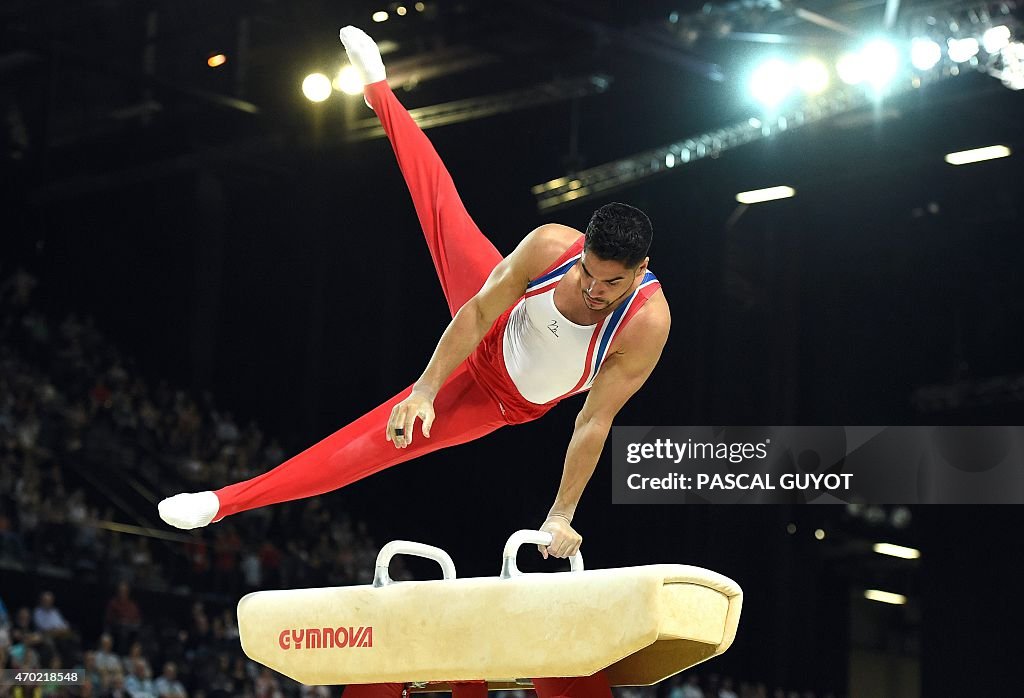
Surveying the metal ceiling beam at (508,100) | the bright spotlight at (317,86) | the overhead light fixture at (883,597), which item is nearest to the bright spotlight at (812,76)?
the metal ceiling beam at (508,100)

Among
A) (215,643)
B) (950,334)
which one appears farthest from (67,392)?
(950,334)

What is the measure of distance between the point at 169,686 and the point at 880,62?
23.5ft

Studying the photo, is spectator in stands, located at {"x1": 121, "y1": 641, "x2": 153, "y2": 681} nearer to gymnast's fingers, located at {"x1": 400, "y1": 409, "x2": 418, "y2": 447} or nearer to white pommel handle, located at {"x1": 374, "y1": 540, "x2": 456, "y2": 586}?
white pommel handle, located at {"x1": 374, "y1": 540, "x2": 456, "y2": 586}

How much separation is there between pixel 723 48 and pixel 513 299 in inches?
293

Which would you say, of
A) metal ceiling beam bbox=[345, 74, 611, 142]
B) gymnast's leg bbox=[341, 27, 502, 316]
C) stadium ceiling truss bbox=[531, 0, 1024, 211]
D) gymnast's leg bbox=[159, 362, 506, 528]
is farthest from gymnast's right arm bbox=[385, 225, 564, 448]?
metal ceiling beam bbox=[345, 74, 611, 142]

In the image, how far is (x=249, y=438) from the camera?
13961 mm

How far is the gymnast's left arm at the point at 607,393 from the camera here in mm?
3465

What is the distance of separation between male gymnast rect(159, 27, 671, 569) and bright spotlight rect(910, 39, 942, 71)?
599cm

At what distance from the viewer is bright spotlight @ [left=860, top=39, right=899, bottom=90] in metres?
8.95

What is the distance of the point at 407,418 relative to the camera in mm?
3213

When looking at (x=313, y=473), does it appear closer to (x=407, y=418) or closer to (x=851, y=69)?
(x=407, y=418)

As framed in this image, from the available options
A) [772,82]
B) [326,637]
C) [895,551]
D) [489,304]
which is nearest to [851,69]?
[772,82]

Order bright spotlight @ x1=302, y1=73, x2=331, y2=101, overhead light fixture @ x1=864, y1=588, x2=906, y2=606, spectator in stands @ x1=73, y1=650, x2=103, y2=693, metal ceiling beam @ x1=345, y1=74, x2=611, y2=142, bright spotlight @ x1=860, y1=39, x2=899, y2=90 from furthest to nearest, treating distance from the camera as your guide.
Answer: overhead light fixture @ x1=864, y1=588, x2=906, y2=606
bright spotlight @ x1=302, y1=73, x2=331, y2=101
metal ceiling beam @ x1=345, y1=74, x2=611, y2=142
bright spotlight @ x1=860, y1=39, x2=899, y2=90
spectator in stands @ x1=73, y1=650, x2=103, y2=693

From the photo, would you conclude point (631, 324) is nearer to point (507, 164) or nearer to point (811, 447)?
point (811, 447)
